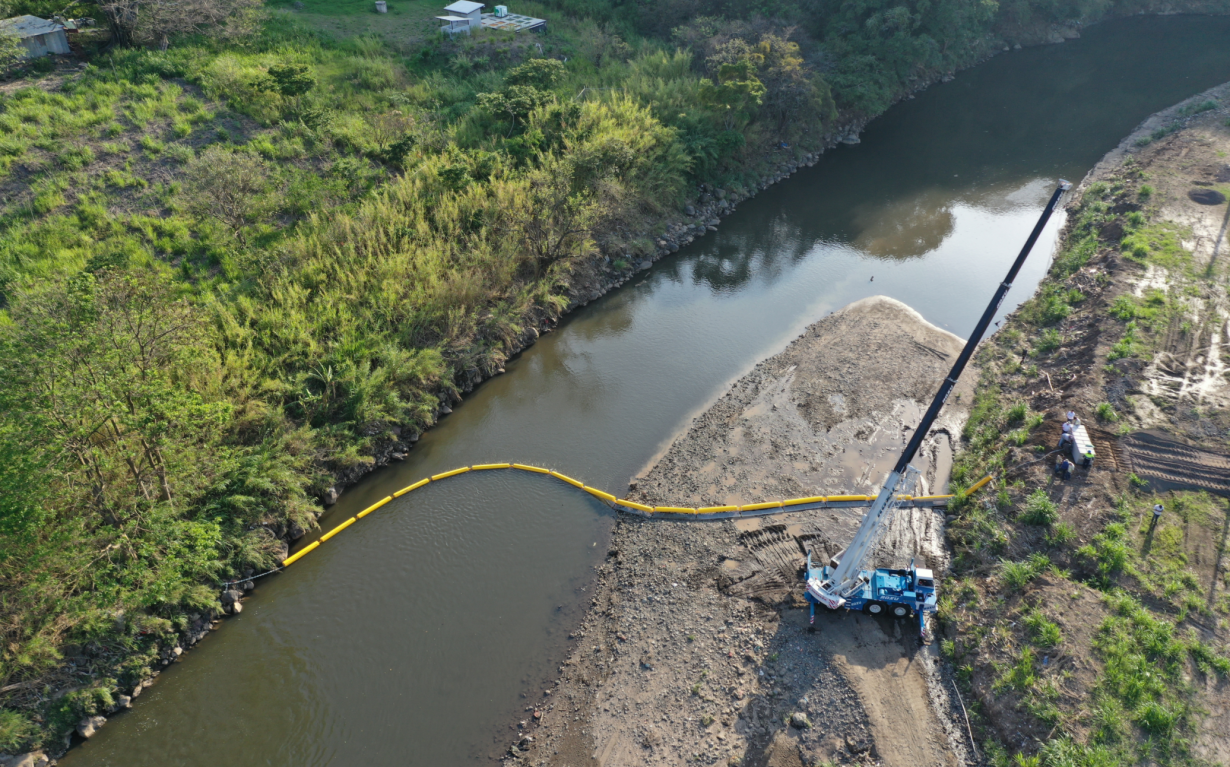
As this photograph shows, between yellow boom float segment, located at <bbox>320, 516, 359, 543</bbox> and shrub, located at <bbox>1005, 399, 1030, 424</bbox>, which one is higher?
shrub, located at <bbox>1005, 399, 1030, 424</bbox>

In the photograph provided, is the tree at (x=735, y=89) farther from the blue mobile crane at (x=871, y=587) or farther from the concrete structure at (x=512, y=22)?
the blue mobile crane at (x=871, y=587)

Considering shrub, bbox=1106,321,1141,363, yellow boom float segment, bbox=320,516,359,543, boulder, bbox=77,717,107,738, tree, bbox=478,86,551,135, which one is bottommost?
boulder, bbox=77,717,107,738

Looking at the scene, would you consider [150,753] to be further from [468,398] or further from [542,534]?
[468,398]

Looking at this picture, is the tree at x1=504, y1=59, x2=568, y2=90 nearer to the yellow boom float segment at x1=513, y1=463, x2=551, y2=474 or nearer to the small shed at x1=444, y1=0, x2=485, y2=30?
the small shed at x1=444, y1=0, x2=485, y2=30

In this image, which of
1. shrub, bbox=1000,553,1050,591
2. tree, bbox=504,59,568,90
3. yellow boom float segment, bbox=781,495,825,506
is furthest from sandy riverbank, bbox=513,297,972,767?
tree, bbox=504,59,568,90

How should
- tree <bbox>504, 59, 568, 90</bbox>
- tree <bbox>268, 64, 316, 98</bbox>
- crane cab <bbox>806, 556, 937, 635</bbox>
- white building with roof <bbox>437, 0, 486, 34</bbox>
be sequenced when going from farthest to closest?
white building with roof <bbox>437, 0, 486, 34</bbox> < tree <bbox>504, 59, 568, 90</bbox> < tree <bbox>268, 64, 316, 98</bbox> < crane cab <bbox>806, 556, 937, 635</bbox>

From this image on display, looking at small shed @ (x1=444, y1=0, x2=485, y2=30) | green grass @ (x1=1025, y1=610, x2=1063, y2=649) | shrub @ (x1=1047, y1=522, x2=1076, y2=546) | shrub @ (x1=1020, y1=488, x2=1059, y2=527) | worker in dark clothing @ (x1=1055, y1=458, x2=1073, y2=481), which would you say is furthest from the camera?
small shed @ (x1=444, y1=0, x2=485, y2=30)

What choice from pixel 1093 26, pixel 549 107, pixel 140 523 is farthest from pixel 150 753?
pixel 1093 26

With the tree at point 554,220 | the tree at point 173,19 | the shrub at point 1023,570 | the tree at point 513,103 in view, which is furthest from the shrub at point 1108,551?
the tree at point 173,19
